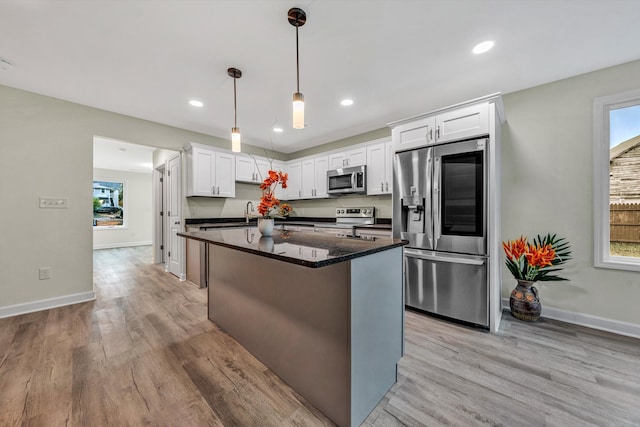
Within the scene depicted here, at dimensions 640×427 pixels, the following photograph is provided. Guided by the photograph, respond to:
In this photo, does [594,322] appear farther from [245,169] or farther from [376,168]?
[245,169]

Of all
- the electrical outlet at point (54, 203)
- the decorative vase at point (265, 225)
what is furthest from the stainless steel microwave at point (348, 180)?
the electrical outlet at point (54, 203)

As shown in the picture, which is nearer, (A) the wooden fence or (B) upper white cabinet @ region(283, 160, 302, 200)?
(A) the wooden fence

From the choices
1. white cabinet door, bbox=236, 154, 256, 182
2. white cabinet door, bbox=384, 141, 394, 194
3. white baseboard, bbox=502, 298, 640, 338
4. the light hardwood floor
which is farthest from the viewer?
white cabinet door, bbox=236, 154, 256, 182

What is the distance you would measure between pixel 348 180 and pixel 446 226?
6.53ft

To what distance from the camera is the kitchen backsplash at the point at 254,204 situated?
4207 mm

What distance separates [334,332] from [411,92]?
9.46 ft

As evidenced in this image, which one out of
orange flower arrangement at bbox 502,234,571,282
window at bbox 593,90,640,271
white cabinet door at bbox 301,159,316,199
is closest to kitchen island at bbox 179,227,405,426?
orange flower arrangement at bbox 502,234,571,282

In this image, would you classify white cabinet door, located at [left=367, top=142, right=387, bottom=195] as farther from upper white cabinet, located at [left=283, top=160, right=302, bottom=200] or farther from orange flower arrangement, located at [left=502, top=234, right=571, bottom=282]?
orange flower arrangement, located at [left=502, top=234, right=571, bottom=282]

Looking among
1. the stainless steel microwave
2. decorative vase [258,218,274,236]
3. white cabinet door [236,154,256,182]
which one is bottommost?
Answer: decorative vase [258,218,274,236]

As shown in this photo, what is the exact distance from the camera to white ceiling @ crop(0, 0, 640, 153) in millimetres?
1719

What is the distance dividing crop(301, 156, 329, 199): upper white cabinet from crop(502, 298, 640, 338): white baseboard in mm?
3503

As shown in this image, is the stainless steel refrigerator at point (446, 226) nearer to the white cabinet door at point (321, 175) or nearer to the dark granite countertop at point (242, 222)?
the dark granite countertop at point (242, 222)

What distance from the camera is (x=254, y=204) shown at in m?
5.19

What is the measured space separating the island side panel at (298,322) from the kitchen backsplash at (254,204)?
2.54m
